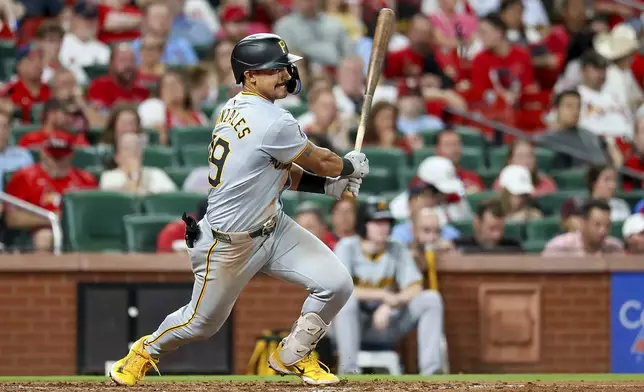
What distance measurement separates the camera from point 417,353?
374 inches

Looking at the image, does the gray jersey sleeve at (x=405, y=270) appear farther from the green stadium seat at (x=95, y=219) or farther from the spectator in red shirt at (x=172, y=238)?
the green stadium seat at (x=95, y=219)

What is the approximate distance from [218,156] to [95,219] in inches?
130

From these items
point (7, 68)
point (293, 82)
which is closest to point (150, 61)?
point (7, 68)

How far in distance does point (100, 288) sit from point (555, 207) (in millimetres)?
3825

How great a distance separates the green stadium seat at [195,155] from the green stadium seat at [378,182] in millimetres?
1271

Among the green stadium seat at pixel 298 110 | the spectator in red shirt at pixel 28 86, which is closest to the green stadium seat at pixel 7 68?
the spectator in red shirt at pixel 28 86

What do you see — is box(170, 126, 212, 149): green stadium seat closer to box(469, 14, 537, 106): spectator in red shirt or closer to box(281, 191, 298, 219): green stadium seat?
box(281, 191, 298, 219): green stadium seat

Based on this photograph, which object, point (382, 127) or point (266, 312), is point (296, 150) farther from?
point (382, 127)

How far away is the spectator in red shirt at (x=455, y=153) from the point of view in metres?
10.9

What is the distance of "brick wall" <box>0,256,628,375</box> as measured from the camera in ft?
30.6

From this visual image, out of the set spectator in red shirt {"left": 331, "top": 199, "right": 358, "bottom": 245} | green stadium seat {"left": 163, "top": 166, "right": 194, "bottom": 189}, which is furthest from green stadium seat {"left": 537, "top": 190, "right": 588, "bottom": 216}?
green stadium seat {"left": 163, "top": 166, "right": 194, "bottom": 189}

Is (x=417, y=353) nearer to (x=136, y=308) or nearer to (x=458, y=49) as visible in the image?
(x=136, y=308)

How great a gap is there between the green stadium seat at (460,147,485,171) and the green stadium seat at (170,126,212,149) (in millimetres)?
2198

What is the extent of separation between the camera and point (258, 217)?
6.53 m
